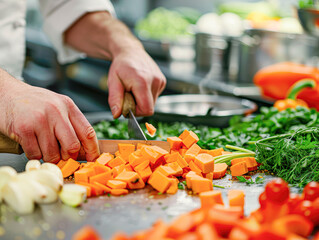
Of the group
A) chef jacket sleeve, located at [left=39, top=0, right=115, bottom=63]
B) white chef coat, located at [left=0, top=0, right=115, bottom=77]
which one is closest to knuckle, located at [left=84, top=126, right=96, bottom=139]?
white chef coat, located at [left=0, top=0, right=115, bottom=77]

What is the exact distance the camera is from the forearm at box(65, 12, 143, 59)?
1829 mm

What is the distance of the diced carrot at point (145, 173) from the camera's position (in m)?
Answer: 1.17

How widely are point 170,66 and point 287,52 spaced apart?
1.04 metres

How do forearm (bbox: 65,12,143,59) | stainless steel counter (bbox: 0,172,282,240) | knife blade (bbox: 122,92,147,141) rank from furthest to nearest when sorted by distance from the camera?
forearm (bbox: 65,12,143,59)
knife blade (bbox: 122,92,147,141)
stainless steel counter (bbox: 0,172,282,240)

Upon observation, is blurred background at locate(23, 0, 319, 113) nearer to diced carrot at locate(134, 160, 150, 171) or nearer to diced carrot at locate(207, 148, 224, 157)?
diced carrot at locate(207, 148, 224, 157)

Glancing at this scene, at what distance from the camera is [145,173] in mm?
1178

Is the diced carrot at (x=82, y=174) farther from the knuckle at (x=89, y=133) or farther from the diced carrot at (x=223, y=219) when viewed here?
the diced carrot at (x=223, y=219)

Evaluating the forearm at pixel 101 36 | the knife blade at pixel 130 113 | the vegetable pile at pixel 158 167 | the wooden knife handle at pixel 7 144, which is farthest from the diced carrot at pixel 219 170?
the forearm at pixel 101 36

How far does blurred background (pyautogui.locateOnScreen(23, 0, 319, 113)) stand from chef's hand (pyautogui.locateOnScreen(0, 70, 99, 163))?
1540mm

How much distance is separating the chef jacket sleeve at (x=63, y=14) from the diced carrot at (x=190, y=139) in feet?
3.43

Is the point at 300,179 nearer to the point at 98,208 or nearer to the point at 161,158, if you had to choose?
the point at 161,158

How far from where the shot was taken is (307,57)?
2.75 m

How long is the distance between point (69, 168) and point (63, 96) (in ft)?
0.73

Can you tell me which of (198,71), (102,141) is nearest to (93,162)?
(102,141)
